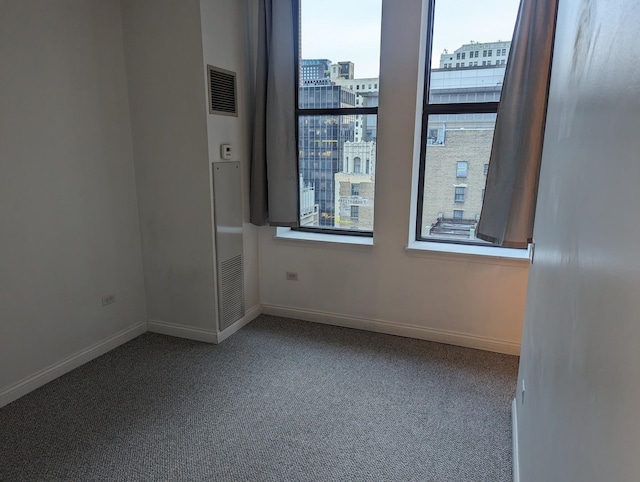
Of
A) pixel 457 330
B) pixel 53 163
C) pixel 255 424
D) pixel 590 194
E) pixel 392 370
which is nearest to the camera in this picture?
pixel 590 194

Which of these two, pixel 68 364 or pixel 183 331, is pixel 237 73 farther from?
pixel 68 364

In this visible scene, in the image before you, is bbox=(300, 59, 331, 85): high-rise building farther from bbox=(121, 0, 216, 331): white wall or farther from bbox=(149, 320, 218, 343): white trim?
bbox=(149, 320, 218, 343): white trim

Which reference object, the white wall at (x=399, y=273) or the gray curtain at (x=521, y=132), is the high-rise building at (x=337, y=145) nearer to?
the white wall at (x=399, y=273)

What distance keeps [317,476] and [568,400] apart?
1423 millimetres

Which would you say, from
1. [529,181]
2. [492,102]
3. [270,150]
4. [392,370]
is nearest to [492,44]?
[492,102]

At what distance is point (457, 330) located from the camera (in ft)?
11.1

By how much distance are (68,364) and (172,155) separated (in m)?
1.66

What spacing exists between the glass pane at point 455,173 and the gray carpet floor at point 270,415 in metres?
1.00

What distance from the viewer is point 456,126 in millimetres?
3275

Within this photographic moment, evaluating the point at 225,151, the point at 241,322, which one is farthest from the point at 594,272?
the point at 241,322

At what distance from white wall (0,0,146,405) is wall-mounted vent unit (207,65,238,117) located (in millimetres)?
722

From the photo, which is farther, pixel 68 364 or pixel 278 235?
pixel 278 235

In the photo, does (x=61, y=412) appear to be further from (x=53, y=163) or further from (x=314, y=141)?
(x=314, y=141)

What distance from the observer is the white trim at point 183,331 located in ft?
11.2
